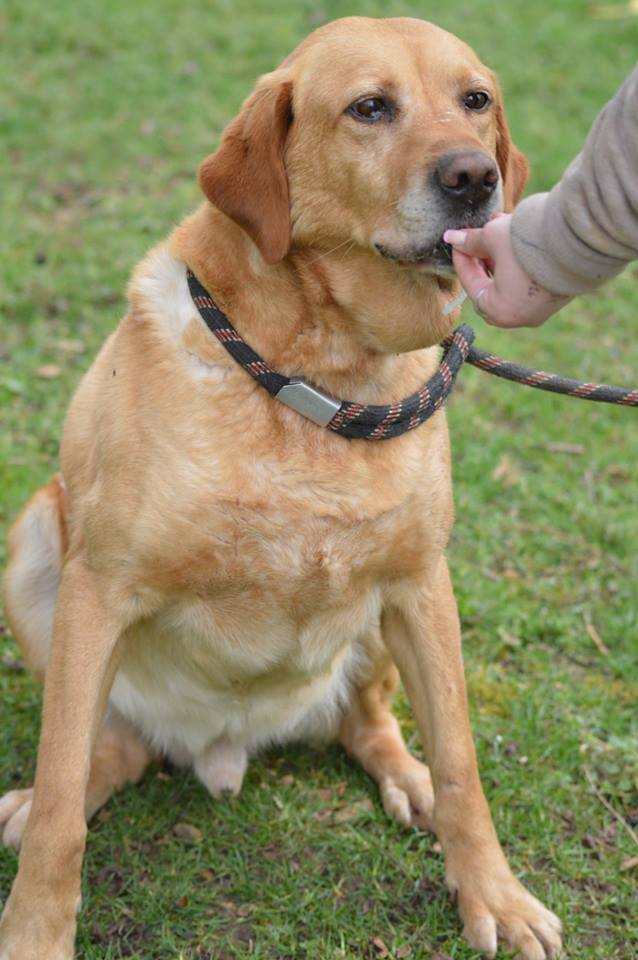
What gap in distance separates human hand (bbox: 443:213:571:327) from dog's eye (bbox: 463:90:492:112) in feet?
1.48

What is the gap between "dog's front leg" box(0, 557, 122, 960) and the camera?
114 inches

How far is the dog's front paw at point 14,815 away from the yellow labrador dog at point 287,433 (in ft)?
1.34

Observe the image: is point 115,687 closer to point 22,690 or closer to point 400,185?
point 22,690

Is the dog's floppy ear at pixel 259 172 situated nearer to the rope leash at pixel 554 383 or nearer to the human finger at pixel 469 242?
the human finger at pixel 469 242

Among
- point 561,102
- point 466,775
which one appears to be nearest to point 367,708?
point 466,775

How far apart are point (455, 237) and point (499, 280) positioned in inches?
8.0

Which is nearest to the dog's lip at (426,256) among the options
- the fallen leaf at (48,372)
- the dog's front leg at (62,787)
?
the dog's front leg at (62,787)

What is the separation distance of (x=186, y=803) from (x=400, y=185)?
2.01 metres

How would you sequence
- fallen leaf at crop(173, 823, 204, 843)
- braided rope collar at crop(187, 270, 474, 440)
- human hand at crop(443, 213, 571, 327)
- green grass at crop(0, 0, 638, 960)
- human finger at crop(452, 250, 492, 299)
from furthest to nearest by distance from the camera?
fallen leaf at crop(173, 823, 204, 843), green grass at crop(0, 0, 638, 960), braided rope collar at crop(187, 270, 474, 440), human finger at crop(452, 250, 492, 299), human hand at crop(443, 213, 571, 327)

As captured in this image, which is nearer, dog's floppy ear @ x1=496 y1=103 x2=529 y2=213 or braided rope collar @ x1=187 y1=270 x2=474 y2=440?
braided rope collar @ x1=187 y1=270 x2=474 y2=440

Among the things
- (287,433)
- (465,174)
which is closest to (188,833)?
(287,433)

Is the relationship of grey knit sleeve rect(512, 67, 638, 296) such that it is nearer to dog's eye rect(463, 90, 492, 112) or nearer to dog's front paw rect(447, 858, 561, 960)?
dog's eye rect(463, 90, 492, 112)

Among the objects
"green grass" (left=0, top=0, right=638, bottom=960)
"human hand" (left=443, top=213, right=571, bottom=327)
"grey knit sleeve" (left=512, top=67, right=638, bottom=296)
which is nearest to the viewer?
"grey knit sleeve" (left=512, top=67, right=638, bottom=296)

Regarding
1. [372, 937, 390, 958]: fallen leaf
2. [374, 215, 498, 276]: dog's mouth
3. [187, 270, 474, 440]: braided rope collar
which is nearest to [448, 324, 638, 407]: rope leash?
[187, 270, 474, 440]: braided rope collar
